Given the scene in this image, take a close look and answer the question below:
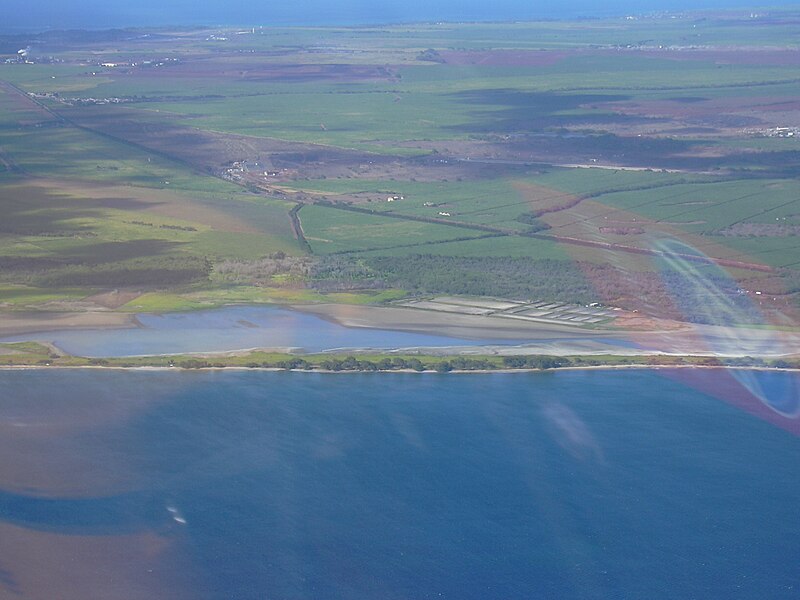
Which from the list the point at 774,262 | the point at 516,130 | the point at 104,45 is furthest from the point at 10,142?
the point at 104,45

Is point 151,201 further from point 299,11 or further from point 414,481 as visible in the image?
point 299,11

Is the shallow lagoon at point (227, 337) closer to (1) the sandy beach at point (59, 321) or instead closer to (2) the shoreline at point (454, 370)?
(1) the sandy beach at point (59, 321)

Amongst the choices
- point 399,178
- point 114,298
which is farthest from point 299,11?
point 114,298

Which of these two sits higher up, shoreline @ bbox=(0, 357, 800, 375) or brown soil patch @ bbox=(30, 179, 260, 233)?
brown soil patch @ bbox=(30, 179, 260, 233)

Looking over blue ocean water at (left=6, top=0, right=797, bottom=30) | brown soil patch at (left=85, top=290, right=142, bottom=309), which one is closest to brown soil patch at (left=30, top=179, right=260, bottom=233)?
brown soil patch at (left=85, top=290, right=142, bottom=309)

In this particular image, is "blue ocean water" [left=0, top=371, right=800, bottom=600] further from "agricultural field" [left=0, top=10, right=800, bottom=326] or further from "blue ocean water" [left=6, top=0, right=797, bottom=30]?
"blue ocean water" [left=6, top=0, right=797, bottom=30]
